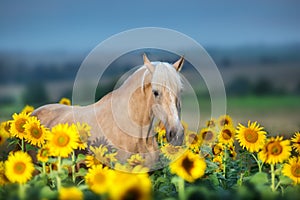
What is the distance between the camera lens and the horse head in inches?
233

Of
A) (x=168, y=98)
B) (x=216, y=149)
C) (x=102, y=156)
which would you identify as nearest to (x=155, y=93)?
(x=168, y=98)

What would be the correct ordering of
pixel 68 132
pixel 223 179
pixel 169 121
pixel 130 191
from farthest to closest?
1. pixel 223 179
2. pixel 169 121
3. pixel 68 132
4. pixel 130 191

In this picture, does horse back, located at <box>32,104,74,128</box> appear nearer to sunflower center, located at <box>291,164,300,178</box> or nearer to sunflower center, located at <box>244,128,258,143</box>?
sunflower center, located at <box>244,128,258,143</box>

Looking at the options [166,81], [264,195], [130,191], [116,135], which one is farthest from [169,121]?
[130,191]

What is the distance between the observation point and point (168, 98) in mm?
6000

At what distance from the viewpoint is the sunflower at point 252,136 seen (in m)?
5.94

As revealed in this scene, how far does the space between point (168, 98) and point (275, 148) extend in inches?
45.2

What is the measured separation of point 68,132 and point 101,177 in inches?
20.2

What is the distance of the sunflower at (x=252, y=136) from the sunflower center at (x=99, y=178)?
1.70m

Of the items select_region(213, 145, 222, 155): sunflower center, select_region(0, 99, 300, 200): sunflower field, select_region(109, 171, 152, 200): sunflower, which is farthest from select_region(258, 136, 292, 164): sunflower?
select_region(109, 171, 152, 200): sunflower

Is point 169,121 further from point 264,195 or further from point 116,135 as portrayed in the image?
point 264,195

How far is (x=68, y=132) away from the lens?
5070 mm

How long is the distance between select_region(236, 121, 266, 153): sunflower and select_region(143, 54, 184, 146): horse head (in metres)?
0.58

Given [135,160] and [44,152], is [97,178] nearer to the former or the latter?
[44,152]
